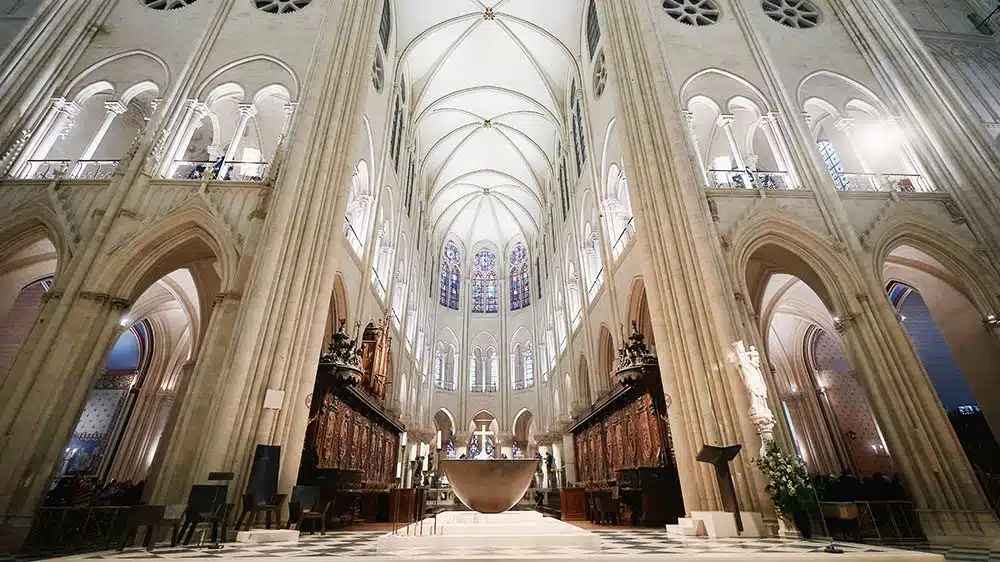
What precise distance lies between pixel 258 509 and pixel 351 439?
670 centimetres

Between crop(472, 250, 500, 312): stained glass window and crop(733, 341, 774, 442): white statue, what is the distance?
939 inches

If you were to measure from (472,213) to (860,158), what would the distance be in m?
22.1

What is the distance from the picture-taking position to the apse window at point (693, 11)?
1472 centimetres

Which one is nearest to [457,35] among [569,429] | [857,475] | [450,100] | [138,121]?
[450,100]

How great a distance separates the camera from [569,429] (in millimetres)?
18531

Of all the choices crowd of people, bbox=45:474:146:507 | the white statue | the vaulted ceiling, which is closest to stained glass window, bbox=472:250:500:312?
the vaulted ceiling

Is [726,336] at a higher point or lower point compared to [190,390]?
higher

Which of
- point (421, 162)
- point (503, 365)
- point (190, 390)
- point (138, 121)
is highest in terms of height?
point (421, 162)

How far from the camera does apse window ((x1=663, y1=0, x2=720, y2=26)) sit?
48.3ft

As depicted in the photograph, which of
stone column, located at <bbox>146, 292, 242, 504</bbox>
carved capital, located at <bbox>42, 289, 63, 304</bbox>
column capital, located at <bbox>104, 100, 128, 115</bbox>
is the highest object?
column capital, located at <bbox>104, 100, 128, 115</bbox>

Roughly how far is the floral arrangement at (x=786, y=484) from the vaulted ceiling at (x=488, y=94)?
57.0 feet

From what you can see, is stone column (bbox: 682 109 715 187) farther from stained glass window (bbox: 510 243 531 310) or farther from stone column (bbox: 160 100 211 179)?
stained glass window (bbox: 510 243 531 310)

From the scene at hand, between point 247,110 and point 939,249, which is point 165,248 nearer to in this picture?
point 247,110

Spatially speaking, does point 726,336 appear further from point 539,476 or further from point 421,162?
point 421,162
